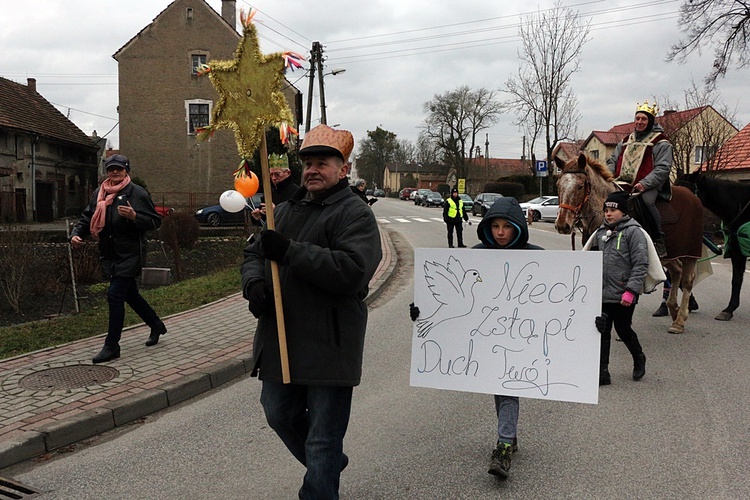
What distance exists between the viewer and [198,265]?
14.7 meters

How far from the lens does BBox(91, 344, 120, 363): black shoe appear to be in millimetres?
6066

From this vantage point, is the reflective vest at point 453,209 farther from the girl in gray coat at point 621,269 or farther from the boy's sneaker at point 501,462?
the boy's sneaker at point 501,462

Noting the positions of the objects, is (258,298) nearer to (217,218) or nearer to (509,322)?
(509,322)

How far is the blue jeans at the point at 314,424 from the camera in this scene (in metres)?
2.93

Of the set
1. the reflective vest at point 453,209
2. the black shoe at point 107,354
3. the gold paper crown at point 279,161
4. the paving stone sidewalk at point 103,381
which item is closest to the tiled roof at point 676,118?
the reflective vest at point 453,209

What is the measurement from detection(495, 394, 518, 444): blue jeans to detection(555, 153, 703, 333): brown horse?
9.90 ft

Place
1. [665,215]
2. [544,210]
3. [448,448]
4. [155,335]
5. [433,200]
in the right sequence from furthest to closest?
1. [433,200]
2. [544,210]
3. [665,215]
4. [155,335]
5. [448,448]

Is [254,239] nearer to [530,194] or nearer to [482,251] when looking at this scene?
[482,251]

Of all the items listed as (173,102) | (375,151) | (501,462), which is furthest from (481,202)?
(375,151)

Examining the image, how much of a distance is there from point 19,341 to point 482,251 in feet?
19.2

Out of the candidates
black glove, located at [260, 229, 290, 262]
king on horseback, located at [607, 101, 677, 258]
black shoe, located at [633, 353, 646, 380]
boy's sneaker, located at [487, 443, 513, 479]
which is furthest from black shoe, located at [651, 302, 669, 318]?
black glove, located at [260, 229, 290, 262]

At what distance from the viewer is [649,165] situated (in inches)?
295

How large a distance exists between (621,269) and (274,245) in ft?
12.7

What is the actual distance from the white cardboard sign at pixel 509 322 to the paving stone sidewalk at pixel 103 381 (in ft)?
8.48
